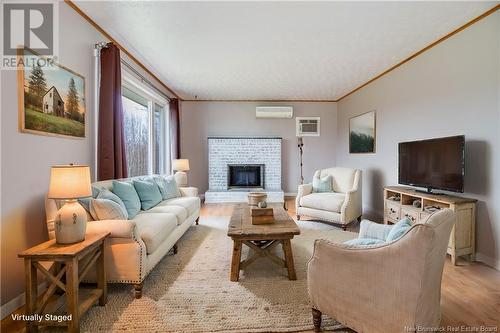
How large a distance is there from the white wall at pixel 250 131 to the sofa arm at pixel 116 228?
15.7ft

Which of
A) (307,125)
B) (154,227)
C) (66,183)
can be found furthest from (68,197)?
(307,125)

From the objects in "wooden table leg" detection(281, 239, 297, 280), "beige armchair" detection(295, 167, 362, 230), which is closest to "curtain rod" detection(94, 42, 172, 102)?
"wooden table leg" detection(281, 239, 297, 280)

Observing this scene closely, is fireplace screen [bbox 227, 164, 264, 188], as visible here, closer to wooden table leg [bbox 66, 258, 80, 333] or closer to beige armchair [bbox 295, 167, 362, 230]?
beige armchair [bbox 295, 167, 362, 230]

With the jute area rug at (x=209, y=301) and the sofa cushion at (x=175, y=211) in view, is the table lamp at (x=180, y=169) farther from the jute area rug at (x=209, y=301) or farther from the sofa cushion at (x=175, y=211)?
the jute area rug at (x=209, y=301)

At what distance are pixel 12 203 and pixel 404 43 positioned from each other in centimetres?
454

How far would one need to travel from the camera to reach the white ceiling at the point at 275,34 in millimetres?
2572

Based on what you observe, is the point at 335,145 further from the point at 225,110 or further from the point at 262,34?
the point at 262,34

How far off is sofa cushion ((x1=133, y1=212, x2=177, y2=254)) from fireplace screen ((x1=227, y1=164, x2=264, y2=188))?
3.84 m

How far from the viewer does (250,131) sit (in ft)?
22.7

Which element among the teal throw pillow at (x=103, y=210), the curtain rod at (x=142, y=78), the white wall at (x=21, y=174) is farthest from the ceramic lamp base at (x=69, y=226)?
the curtain rod at (x=142, y=78)

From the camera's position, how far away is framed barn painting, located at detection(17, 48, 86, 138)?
2.11 meters

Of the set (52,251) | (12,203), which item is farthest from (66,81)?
(52,251)

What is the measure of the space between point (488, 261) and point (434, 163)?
1174mm

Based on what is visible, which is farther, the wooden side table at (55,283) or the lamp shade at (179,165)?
the lamp shade at (179,165)
